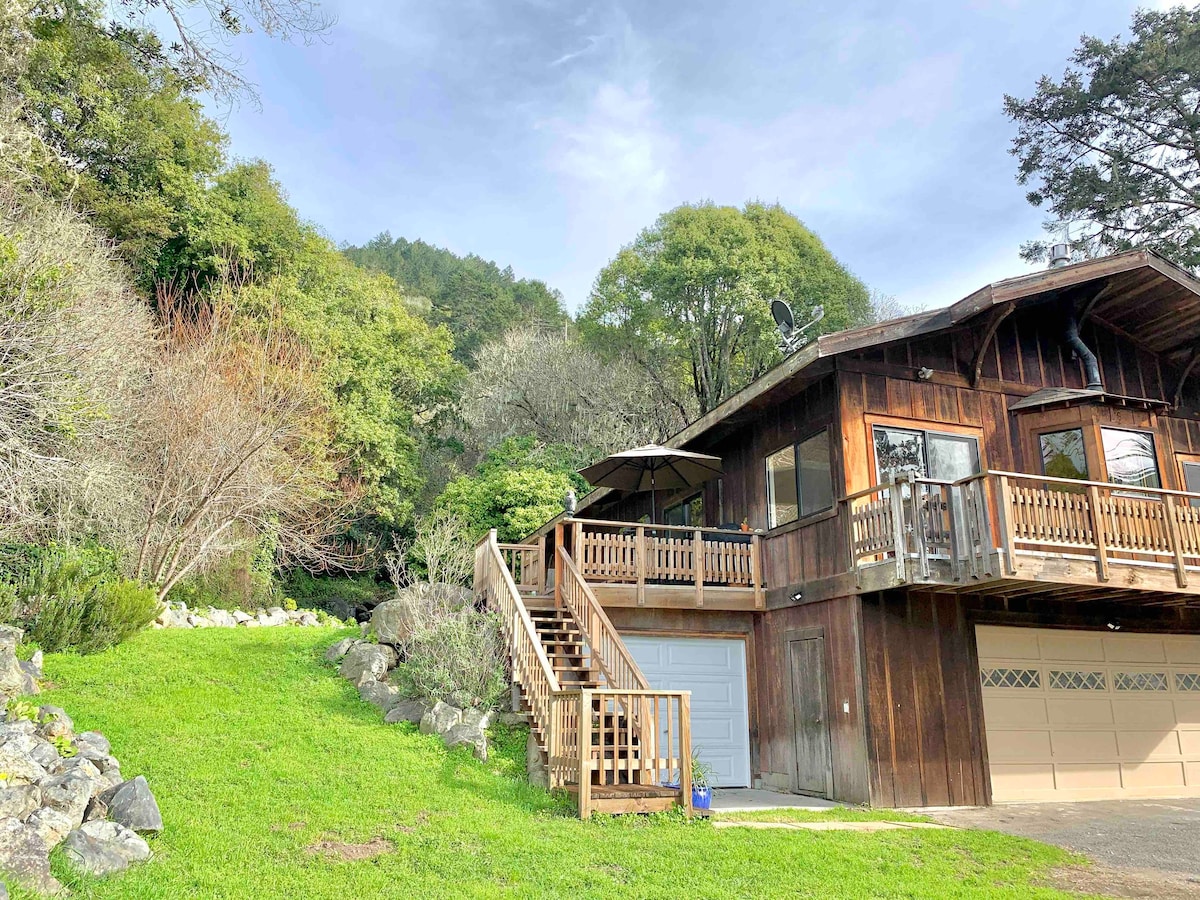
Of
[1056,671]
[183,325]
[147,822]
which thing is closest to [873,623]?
[1056,671]

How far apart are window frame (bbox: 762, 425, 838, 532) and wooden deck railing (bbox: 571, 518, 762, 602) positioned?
0.51 m

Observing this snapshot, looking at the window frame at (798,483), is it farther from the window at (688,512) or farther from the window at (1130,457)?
the window at (1130,457)

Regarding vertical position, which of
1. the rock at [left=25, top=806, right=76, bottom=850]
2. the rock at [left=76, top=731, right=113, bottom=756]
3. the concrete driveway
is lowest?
the concrete driveway

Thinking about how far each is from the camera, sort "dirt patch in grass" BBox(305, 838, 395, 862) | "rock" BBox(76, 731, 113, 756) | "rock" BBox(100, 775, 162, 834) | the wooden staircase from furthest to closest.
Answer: the wooden staircase, "rock" BBox(76, 731, 113, 756), "dirt patch in grass" BBox(305, 838, 395, 862), "rock" BBox(100, 775, 162, 834)

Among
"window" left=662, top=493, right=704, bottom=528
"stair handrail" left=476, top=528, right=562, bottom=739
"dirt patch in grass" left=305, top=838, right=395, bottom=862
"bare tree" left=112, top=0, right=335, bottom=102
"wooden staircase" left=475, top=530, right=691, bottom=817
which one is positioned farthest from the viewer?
"window" left=662, top=493, right=704, bottom=528

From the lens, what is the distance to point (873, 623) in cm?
1023

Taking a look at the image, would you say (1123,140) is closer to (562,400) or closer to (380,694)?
(562,400)

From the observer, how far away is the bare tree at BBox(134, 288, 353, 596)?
1523 cm

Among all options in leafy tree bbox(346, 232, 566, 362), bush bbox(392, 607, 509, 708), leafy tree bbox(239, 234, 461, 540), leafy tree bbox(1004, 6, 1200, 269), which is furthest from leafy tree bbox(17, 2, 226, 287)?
leafy tree bbox(1004, 6, 1200, 269)

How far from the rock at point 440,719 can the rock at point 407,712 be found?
111 mm

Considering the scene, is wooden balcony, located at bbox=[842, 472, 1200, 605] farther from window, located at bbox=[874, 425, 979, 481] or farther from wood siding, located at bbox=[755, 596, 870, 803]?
window, located at bbox=[874, 425, 979, 481]

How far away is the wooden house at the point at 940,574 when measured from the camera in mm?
9516

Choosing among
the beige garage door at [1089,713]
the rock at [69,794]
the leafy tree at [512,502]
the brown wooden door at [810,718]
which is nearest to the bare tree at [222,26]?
the rock at [69,794]

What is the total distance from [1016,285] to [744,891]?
28.8 feet
